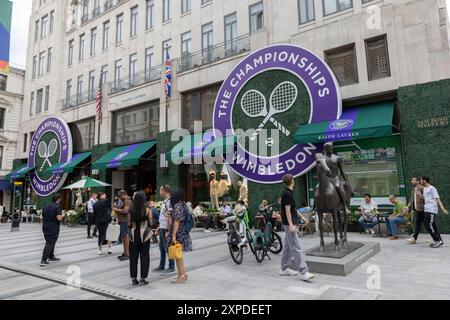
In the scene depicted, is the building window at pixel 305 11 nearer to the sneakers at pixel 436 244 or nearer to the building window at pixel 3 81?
the sneakers at pixel 436 244

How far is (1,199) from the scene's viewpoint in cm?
3600

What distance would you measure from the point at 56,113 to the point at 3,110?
12200 mm

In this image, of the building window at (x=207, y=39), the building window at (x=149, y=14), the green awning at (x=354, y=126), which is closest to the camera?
the green awning at (x=354, y=126)

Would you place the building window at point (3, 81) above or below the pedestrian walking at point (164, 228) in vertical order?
above

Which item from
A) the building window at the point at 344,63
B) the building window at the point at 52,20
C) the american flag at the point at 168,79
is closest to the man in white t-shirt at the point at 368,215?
the building window at the point at 344,63

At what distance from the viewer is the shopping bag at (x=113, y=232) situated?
1020cm

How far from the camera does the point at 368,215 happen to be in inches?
492

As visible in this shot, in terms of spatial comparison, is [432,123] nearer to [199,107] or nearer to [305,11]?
[305,11]

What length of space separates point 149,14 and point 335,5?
564 inches

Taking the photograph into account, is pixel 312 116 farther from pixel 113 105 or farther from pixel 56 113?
pixel 56 113

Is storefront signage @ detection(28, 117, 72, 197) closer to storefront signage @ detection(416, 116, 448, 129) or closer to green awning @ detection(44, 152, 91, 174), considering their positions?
green awning @ detection(44, 152, 91, 174)

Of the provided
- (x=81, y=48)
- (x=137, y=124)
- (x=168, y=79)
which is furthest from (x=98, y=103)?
(x=81, y=48)

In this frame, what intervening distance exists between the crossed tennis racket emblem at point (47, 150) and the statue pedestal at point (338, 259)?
2684 cm

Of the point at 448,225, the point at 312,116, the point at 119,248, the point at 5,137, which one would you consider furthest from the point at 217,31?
the point at 5,137
